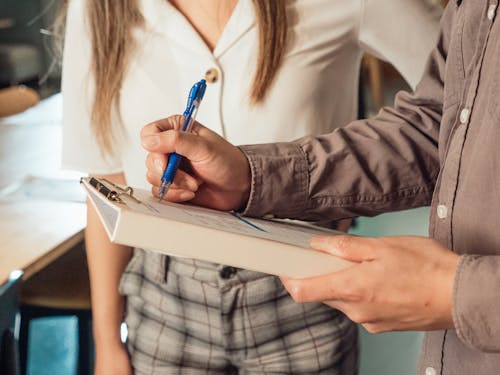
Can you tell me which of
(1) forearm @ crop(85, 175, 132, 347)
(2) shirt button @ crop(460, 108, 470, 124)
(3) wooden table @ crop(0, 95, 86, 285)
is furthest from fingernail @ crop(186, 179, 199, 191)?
(3) wooden table @ crop(0, 95, 86, 285)

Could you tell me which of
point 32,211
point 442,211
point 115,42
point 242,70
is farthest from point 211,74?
point 32,211

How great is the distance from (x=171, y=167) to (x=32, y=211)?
1.01 m

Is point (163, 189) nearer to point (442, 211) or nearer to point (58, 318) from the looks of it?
point (442, 211)

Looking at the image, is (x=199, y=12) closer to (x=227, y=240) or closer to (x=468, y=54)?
(x=468, y=54)

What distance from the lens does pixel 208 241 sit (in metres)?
0.68

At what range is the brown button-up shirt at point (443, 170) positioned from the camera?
692 mm

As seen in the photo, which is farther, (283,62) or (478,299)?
(283,62)

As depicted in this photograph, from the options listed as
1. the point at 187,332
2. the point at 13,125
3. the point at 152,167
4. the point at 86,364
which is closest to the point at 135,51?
the point at 152,167

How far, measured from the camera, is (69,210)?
1802 millimetres

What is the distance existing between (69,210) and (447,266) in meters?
1.29

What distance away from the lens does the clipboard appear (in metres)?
0.67

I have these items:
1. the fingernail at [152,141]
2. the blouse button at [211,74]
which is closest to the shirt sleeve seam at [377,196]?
the fingernail at [152,141]

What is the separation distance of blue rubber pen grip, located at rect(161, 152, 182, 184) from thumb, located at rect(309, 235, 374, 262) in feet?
0.73

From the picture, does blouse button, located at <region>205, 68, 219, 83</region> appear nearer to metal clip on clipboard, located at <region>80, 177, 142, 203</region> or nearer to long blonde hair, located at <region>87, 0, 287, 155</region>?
long blonde hair, located at <region>87, 0, 287, 155</region>
